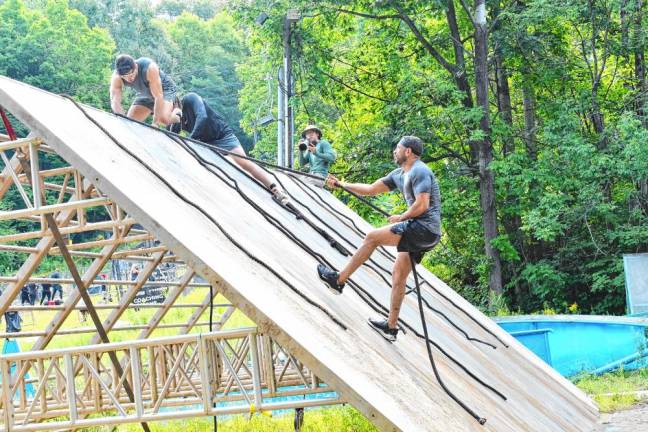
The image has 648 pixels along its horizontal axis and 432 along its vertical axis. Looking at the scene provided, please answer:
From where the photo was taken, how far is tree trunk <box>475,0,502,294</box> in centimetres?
2256

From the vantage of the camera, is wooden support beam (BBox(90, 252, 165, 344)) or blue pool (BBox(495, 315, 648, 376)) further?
blue pool (BBox(495, 315, 648, 376))

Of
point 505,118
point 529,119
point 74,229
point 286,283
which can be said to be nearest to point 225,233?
point 286,283

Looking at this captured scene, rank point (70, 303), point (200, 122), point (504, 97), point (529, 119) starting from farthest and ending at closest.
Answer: point (529, 119) < point (504, 97) < point (70, 303) < point (200, 122)

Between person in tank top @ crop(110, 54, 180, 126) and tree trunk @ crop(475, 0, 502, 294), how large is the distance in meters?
13.3

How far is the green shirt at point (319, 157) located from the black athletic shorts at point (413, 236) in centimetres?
656

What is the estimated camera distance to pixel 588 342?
16578 millimetres

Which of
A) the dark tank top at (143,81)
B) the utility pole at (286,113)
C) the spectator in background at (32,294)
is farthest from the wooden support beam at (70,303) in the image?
the spectator in background at (32,294)

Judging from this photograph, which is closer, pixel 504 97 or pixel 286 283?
pixel 286 283

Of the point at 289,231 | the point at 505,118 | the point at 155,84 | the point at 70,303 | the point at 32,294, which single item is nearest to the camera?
the point at 289,231

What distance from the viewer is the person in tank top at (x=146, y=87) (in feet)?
32.6

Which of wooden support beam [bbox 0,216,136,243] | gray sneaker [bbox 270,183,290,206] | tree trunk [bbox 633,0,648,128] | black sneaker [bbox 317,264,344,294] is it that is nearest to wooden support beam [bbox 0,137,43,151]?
wooden support beam [bbox 0,216,136,243]

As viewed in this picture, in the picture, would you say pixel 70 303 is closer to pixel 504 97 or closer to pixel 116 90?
pixel 116 90

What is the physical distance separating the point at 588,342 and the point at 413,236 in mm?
10139

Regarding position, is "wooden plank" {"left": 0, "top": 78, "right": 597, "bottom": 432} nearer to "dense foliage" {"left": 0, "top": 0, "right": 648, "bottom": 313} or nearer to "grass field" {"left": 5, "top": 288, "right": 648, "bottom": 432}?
"grass field" {"left": 5, "top": 288, "right": 648, "bottom": 432}
